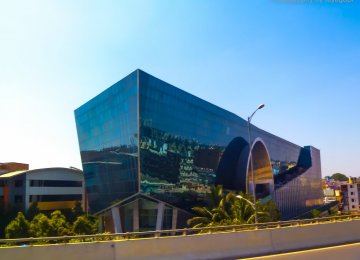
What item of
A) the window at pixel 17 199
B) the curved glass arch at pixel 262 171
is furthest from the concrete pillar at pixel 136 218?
the window at pixel 17 199

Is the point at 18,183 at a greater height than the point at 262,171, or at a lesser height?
lesser

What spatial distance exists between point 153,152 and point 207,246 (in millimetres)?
28920

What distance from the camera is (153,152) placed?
136 ft

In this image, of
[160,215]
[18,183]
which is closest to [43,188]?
[18,183]

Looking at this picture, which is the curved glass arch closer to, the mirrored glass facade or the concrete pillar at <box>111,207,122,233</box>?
the mirrored glass facade

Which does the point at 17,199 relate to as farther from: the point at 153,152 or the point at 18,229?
the point at 153,152

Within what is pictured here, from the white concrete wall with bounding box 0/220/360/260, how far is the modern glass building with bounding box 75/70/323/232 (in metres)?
25.6

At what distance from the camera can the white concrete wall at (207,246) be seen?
407 inches

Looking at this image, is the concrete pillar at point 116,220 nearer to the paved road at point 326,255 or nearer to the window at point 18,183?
the paved road at point 326,255

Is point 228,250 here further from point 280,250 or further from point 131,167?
point 131,167

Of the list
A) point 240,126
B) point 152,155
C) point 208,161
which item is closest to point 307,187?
point 240,126

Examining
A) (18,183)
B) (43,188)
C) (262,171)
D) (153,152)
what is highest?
(153,152)

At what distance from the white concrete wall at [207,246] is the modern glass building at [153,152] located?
25.6 metres

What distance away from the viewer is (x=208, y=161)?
5322 centimetres
